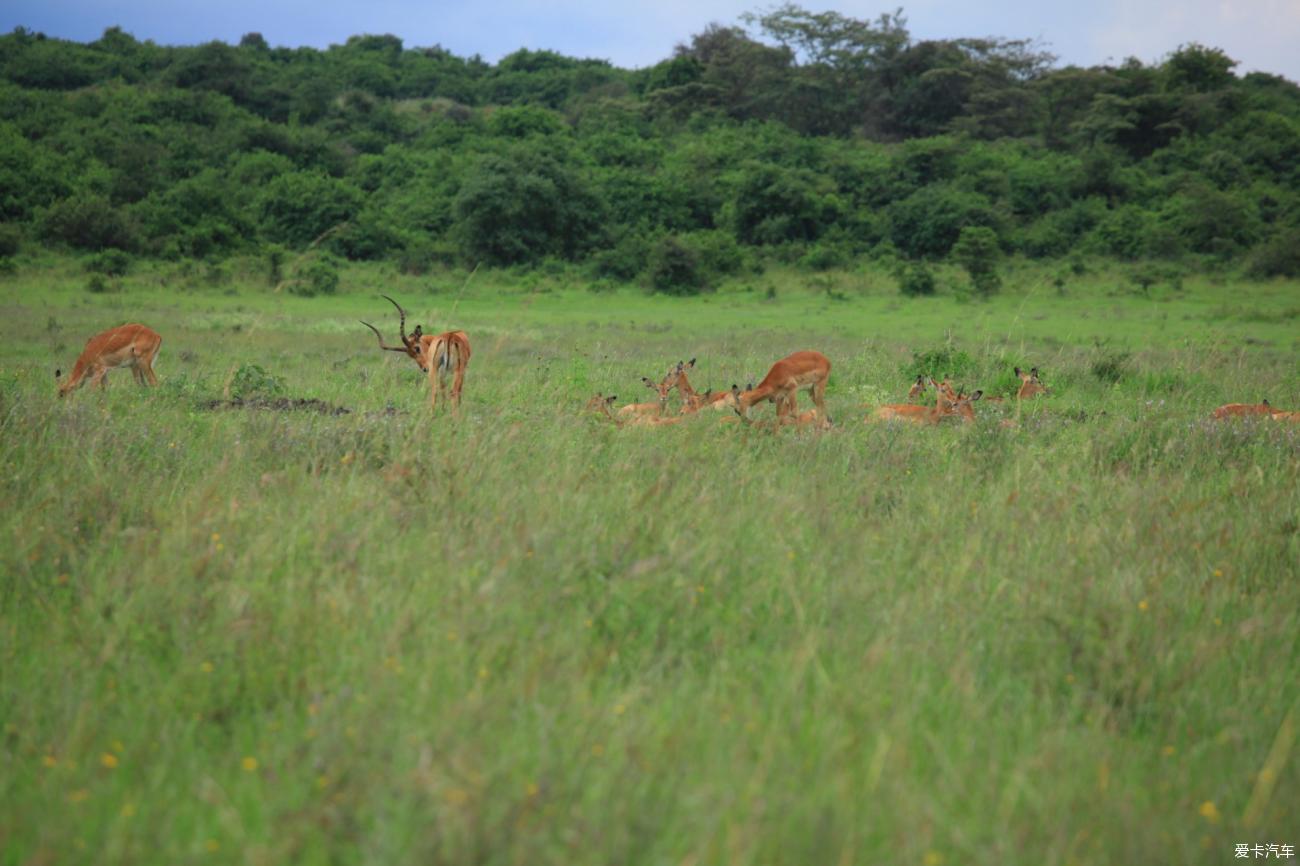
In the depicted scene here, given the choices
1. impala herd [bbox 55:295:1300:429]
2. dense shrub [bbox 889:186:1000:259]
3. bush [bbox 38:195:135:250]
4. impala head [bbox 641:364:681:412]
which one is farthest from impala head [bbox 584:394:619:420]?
bush [bbox 38:195:135:250]

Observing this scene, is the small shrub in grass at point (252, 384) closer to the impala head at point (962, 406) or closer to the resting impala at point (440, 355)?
the resting impala at point (440, 355)

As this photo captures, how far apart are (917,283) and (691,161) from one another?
1078cm

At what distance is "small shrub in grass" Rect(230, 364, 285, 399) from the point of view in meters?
8.48

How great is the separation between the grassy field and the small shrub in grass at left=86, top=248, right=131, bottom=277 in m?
18.6

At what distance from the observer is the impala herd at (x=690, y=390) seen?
25.1 ft

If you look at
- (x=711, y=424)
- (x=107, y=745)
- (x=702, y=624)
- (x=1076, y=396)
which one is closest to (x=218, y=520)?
(x=107, y=745)

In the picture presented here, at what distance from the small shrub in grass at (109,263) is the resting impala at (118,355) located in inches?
581

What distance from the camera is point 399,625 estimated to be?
308 cm

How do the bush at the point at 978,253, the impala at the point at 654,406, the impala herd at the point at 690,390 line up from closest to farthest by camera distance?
the impala herd at the point at 690,390 < the impala at the point at 654,406 < the bush at the point at 978,253

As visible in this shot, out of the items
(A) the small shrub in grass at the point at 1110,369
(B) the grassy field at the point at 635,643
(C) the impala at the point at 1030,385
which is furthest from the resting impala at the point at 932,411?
(A) the small shrub in grass at the point at 1110,369

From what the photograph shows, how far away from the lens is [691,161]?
101 ft

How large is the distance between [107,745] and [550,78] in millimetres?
47313

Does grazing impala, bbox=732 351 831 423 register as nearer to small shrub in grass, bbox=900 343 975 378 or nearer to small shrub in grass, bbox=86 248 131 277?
small shrub in grass, bbox=900 343 975 378

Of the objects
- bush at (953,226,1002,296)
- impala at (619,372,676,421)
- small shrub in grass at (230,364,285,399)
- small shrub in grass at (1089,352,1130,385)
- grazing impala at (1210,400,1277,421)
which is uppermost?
bush at (953,226,1002,296)
